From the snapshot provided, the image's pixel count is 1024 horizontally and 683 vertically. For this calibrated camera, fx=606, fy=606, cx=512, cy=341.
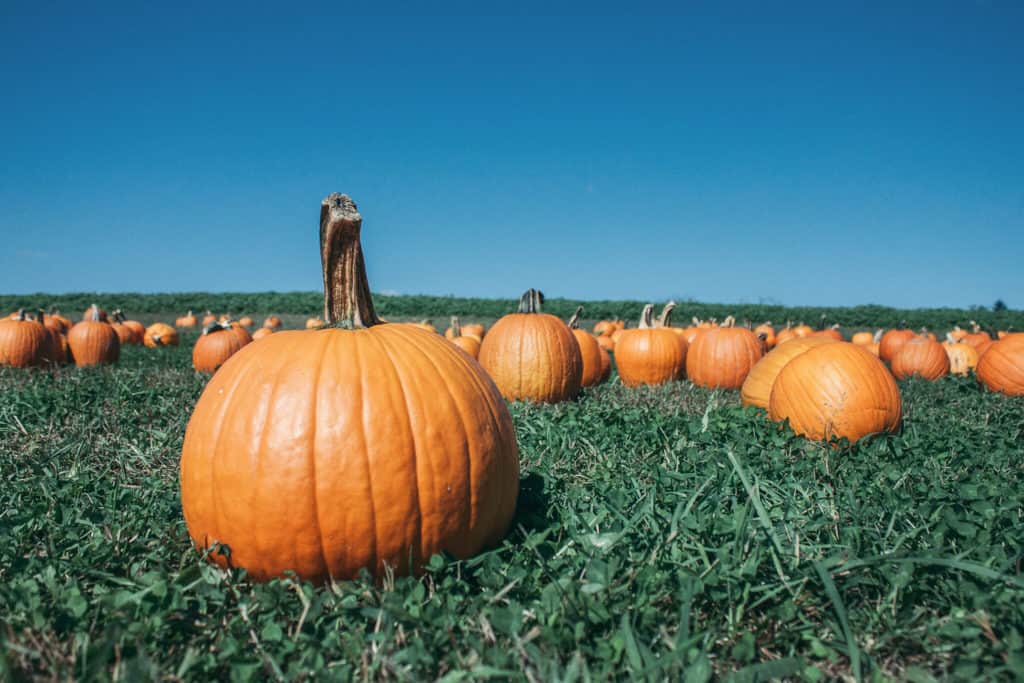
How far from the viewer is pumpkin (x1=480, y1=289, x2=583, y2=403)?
643 cm

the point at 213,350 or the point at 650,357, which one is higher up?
the point at 650,357

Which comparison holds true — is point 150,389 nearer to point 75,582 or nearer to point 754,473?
point 75,582

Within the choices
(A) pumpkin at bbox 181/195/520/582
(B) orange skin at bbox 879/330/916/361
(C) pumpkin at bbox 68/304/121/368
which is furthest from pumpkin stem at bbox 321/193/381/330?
(B) orange skin at bbox 879/330/916/361

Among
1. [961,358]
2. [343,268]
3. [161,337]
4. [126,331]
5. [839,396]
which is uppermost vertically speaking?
[343,268]

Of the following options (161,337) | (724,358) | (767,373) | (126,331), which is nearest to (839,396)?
(767,373)

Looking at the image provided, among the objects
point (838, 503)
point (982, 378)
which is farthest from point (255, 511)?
point (982, 378)

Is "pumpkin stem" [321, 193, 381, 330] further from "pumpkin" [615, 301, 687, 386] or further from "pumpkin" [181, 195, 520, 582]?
"pumpkin" [615, 301, 687, 386]

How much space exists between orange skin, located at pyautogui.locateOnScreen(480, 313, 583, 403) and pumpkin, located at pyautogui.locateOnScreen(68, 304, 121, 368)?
744cm

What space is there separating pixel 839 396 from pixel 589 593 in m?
3.43

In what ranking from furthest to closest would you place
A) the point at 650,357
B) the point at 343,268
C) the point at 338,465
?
the point at 650,357 → the point at 343,268 → the point at 338,465

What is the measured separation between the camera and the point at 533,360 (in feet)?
21.1

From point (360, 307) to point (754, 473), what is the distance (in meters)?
2.14

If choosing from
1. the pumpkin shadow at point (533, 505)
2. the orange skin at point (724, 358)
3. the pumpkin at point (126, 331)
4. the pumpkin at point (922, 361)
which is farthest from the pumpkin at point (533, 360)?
the pumpkin at point (126, 331)

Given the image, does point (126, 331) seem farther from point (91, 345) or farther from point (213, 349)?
point (213, 349)
